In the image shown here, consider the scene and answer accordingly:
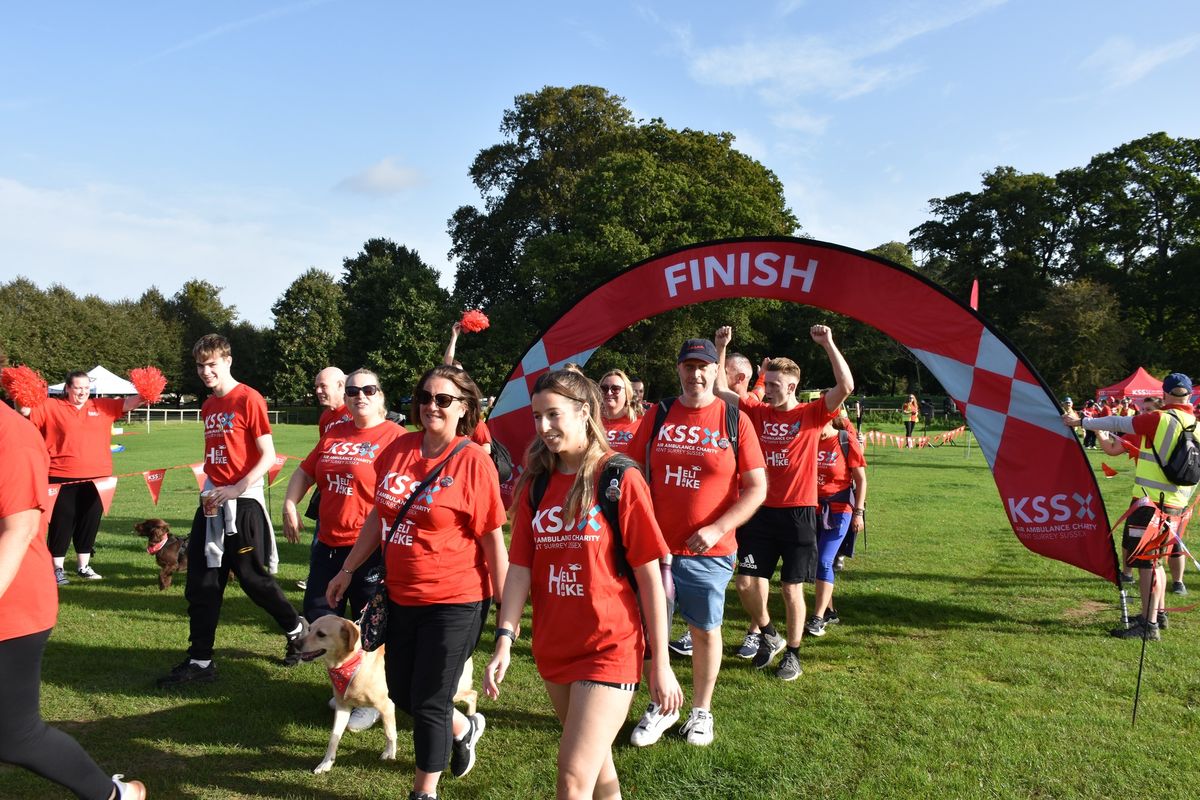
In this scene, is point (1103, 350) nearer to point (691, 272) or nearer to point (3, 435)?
point (691, 272)

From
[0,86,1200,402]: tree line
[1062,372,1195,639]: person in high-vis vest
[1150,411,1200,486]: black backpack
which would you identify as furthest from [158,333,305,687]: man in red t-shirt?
[0,86,1200,402]: tree line

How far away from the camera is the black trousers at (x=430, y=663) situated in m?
3.19

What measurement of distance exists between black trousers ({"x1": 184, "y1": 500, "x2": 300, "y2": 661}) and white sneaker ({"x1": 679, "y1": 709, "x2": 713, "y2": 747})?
281cm

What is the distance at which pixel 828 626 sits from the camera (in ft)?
21.1

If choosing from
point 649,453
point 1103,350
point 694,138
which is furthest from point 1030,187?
point 649,453

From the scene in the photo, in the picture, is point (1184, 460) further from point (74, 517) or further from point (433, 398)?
point (74, 517)

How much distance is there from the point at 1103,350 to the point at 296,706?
4203cm

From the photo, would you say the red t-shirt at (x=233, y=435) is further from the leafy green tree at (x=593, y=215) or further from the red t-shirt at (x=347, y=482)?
the leafy green tree at (x=593, y=215)

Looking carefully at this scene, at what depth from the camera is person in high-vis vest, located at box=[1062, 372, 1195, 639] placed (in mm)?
5852

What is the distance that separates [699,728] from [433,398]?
2295 mm

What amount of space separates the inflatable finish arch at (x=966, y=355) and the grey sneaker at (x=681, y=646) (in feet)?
5.71

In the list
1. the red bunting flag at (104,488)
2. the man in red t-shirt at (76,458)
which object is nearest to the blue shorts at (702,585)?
the man in red t-shirt at (76,458)

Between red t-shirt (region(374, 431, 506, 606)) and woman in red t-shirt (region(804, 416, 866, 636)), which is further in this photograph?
woman in red t-shirt (region(804, 416, 866, 636))

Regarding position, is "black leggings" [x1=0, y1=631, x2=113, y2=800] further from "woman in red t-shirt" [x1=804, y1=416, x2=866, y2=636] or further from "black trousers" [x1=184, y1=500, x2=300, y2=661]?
"woman in red t-shirt" [x1=804, y1=416, x2=866, y2=636]
